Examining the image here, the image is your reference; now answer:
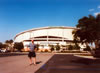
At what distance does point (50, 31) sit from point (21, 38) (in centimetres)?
2534

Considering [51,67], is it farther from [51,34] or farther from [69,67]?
[51,34]

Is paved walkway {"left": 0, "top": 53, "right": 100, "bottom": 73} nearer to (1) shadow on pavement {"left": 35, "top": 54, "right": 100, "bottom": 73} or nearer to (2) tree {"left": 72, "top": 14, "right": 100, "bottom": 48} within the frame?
(1) shadow on pavement {"left": 35, "top": 54, "right": 100, "bottom": 73}

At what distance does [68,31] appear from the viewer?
10694 centimetres

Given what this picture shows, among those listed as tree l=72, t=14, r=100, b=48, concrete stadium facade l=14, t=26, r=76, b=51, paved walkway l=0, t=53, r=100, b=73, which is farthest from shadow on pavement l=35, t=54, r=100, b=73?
concrete stadium facade l=14, t=26, r=76, b=51

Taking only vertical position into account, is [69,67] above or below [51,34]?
below

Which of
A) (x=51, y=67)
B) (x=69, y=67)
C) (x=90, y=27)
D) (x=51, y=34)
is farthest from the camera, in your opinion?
(x=51, y=34)

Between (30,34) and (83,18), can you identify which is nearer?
(83,18)

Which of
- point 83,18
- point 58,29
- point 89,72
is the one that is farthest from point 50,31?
point 89,72

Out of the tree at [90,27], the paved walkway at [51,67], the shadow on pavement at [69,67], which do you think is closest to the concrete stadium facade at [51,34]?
the tree at [90,27]

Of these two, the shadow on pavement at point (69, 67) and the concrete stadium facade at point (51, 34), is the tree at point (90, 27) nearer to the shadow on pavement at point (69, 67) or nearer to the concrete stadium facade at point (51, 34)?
the shadow on pavement at point (69, 67)

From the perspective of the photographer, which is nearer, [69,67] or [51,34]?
[69,67]

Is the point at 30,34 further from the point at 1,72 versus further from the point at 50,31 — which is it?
the point at 1,72

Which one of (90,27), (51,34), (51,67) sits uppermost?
(51,34)

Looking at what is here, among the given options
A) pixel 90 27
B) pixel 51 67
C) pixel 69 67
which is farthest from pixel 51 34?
pixel 69 67
